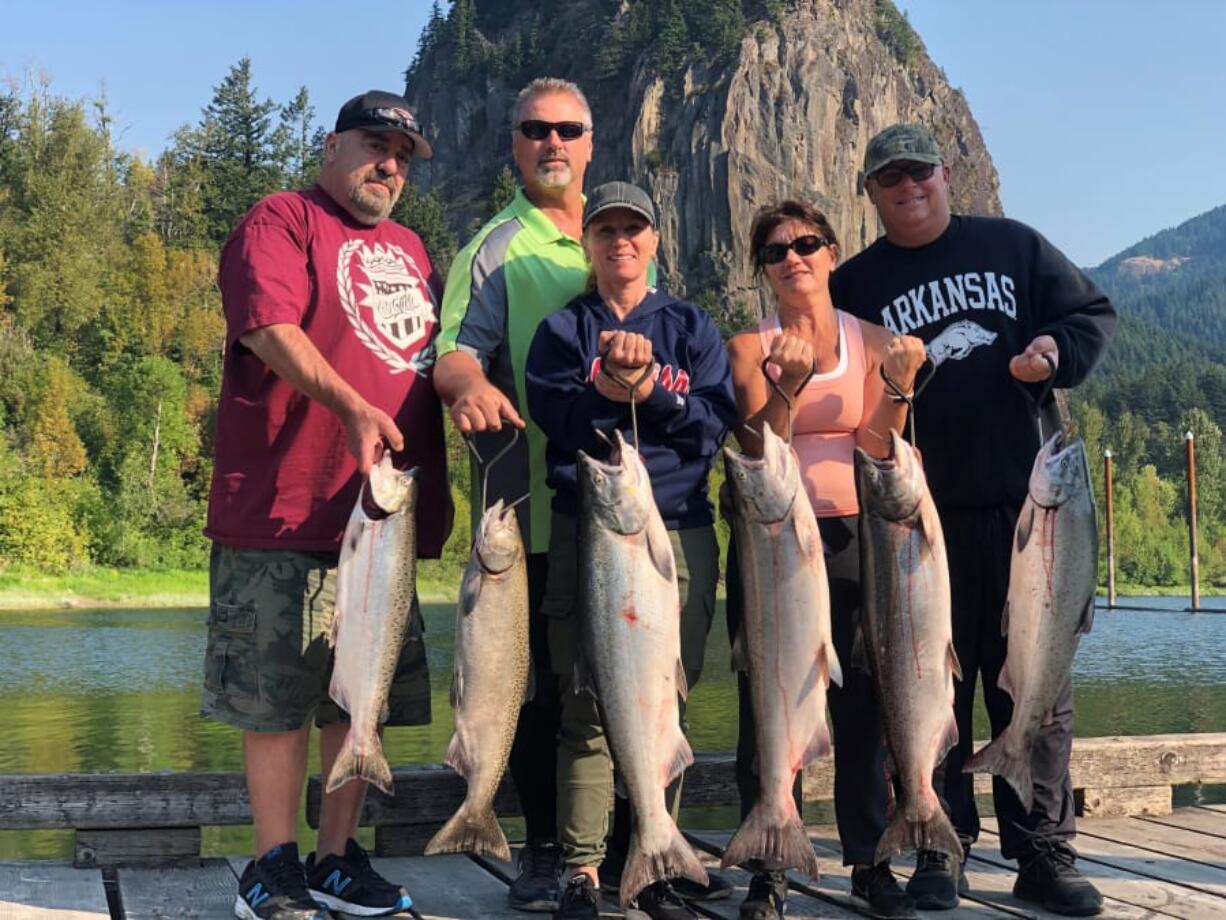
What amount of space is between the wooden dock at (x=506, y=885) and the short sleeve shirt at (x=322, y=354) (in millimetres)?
1291

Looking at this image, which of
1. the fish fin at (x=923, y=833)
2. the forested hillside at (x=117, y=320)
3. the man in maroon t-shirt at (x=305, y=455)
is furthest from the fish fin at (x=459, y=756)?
the forested hillside at (x=117, y=320)

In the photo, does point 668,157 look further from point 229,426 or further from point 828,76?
point 229,426

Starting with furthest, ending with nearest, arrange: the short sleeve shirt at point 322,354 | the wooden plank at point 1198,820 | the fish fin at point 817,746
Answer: the wooden plank at point 1198,820, the short sleeve shirt at point 322,354, the fish fin at point 817,746

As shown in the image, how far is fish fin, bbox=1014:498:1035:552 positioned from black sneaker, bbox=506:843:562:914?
1954 millimetres

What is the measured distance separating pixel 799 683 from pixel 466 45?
430 ft

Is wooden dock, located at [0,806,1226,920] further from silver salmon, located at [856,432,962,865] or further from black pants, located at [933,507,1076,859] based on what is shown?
silver salmon, located at [856,432,962,865]

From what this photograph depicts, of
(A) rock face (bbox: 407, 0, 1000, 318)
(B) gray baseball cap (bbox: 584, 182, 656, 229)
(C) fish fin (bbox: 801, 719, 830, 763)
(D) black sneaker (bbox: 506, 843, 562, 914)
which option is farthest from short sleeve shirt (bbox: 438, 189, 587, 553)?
(A) rock face (bbox: 407, 0, 1000, 318)

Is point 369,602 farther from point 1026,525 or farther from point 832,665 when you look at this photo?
point 1026,525

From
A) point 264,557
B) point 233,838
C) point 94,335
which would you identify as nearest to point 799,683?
point 264,557

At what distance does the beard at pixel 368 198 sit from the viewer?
4.86 m

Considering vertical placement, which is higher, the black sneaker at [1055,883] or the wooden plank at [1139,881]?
the black sneaker at [1055,883]

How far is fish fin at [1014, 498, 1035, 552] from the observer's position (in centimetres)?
463

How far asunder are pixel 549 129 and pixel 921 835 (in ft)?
9.58

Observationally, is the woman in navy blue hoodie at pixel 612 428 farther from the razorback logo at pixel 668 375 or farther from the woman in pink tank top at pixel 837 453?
the woman in pink tank top at pixel 837 453
